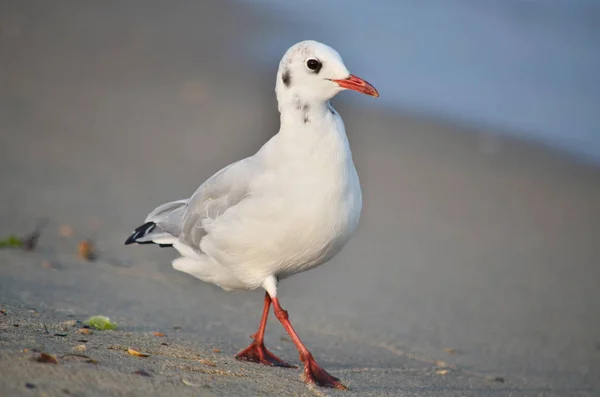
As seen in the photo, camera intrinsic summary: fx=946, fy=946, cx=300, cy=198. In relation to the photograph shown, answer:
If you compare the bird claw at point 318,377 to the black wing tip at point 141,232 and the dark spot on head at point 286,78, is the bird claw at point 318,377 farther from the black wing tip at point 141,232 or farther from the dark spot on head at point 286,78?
the black wing tip at point 141,232

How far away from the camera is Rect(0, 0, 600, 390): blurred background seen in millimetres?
5941

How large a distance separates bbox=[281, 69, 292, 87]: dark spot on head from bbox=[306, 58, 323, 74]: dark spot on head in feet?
0.35

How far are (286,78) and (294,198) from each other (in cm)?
63

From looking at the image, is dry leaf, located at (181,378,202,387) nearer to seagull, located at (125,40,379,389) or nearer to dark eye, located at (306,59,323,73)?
seagull, located at (125,40,379,389)

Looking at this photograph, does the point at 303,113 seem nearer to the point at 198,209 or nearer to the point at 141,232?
the point at 198,209

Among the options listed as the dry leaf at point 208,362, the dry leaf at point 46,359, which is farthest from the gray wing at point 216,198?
the dry leaf at point 46,359

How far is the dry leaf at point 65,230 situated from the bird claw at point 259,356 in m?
2.63

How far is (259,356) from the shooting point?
4.70 meters

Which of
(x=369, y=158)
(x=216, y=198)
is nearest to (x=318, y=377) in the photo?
(x=216, y=198)

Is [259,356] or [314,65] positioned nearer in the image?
[314,65]

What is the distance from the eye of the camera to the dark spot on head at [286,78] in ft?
14.8

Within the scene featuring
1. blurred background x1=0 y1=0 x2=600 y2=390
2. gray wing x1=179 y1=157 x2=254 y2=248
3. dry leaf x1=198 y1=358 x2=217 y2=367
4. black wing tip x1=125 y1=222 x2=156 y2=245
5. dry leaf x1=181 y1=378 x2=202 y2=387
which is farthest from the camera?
blurred background x1=0 y1=0 x2=600 y2=390

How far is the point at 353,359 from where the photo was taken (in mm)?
5133

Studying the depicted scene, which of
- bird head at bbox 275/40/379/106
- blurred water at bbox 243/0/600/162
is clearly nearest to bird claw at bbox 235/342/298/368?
bird head at bbox 275/40/379/106
